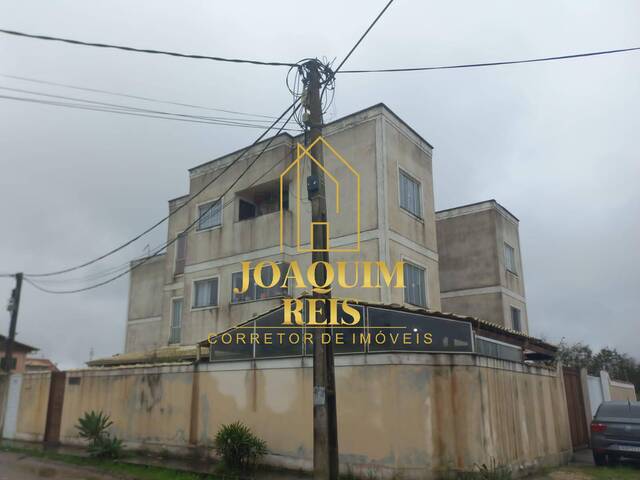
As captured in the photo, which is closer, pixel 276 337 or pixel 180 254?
pixel 276 337

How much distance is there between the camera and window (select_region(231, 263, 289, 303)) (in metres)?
18.5

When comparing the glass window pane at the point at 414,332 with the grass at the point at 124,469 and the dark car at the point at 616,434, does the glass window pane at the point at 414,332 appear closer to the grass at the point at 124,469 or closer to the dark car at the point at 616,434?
the dark car at the point at 616,434

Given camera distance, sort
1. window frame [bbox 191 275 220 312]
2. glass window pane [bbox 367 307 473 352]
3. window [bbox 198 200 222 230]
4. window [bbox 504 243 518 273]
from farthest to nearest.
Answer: window [bbox 504 243 518 273] < window [bbox 198 200 222 230] < window frame [bbox 191 275 220 312] < glass window pane [bbox 367 307 473 352]

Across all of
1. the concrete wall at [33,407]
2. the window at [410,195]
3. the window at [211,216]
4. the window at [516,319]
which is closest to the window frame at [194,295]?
the window at [211,216]

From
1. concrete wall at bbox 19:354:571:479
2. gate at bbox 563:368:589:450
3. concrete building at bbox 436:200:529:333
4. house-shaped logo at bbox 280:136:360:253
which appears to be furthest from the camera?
concrete building at bbox 436:200:529:333

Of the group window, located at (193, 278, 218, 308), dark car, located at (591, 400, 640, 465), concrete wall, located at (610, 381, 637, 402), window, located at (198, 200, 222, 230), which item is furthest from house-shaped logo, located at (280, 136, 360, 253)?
concrete wall, located at (610, 381, 637, 402)

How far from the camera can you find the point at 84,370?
1700 cm

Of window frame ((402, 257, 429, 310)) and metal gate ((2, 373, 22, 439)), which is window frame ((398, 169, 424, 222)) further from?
metal gate ((2, 373, 22, 439))

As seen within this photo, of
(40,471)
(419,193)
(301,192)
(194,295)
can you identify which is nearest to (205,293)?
(194,295)

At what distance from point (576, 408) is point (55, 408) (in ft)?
52.5

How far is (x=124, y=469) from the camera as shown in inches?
493

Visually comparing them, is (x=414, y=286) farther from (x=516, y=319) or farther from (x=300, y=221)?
(x=516, y=319)

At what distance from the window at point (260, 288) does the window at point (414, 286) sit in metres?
4.03

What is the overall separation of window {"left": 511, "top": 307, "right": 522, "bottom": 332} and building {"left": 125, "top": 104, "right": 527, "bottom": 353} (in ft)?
23.2
